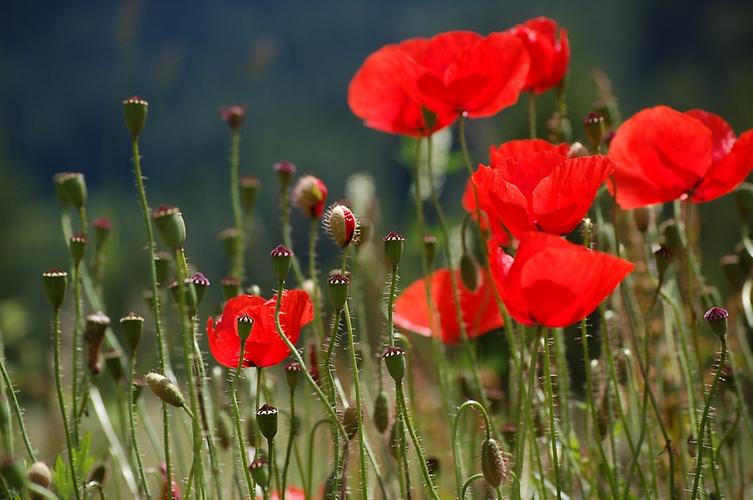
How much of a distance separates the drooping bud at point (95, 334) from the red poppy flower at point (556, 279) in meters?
0.56

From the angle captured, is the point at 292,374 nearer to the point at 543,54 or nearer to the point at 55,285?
the point at 55,285

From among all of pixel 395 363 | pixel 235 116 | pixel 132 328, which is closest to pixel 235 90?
pixel 235 116

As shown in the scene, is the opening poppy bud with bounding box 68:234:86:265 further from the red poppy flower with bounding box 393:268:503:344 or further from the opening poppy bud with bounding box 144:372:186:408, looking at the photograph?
the red poppy flower with bounding box 393:268:503:344

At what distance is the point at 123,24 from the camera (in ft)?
8.93

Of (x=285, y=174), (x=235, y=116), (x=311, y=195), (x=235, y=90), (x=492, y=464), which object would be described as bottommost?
(x=492, y=464)

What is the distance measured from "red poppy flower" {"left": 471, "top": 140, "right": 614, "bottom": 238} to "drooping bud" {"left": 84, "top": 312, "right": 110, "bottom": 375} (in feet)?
1.71

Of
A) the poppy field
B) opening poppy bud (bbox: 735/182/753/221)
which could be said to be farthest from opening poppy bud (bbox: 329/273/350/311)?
opening poppy bud (bbox: 735/182/753/221)

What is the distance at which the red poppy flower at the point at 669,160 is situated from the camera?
140cm

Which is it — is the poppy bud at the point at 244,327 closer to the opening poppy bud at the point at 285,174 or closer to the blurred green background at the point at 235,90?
the opening poppy bud at the point at 285,174

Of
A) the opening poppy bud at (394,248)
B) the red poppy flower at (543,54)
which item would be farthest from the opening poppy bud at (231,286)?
the red poppy flower at (543,54)

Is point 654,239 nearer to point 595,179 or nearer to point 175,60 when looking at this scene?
point 595,179

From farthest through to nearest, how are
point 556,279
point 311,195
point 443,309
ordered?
point 443,309 < point 311,195 < point 556,279

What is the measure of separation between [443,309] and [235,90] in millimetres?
23344

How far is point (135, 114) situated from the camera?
1228 mm
